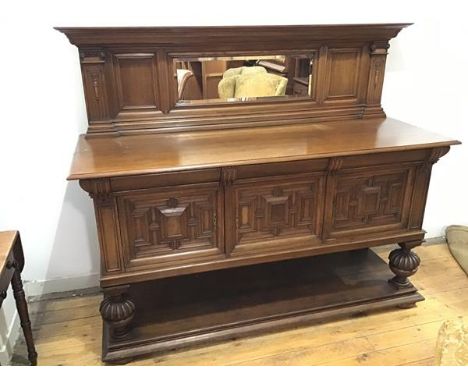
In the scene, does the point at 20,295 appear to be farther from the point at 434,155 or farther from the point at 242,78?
the point at 434,155

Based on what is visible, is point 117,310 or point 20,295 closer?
point 20,295

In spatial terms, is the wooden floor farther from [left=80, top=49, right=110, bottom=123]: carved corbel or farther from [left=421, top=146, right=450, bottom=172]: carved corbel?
[left=80, top=49, right=110, bottom=123]: carved corbel

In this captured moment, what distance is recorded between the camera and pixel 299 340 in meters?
1.96

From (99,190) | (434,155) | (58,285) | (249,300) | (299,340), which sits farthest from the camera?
(58,285)

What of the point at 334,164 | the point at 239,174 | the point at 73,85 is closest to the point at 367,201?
the point at 334,164

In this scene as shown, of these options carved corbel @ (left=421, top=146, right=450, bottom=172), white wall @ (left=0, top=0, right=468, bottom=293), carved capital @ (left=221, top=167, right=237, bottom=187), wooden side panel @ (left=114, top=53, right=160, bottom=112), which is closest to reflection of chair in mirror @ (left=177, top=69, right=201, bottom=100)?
wooden side panel @ (left=114, top=53, right=160, bottom=112)

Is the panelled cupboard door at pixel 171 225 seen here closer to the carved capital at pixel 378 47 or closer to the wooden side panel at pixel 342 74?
the wooden side panel at pixel 342 74

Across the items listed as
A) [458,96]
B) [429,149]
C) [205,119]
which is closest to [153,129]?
[205,119]

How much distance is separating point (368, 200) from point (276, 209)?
451 millimetres

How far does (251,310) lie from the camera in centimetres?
201

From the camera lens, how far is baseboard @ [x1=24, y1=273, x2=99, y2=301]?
7.23 feet

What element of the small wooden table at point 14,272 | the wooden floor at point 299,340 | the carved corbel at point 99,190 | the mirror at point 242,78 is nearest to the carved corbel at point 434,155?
the mirror at point 242,78

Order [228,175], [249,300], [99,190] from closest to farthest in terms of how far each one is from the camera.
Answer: [99,190] → [228,175] → [249,300]

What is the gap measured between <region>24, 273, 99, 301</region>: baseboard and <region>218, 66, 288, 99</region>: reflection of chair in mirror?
1225 mm
